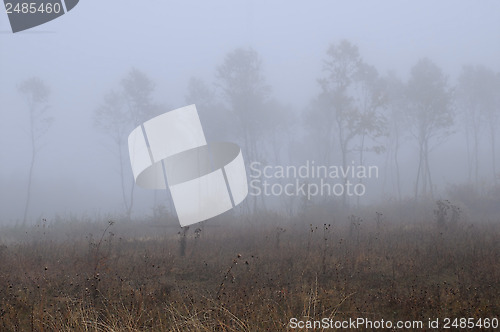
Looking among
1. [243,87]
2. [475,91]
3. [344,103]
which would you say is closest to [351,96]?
[344,103]

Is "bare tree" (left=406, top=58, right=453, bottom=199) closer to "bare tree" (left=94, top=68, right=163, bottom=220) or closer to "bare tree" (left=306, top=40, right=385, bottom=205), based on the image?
"bare tree" (left=306, top=40, right=385, bottom=205)

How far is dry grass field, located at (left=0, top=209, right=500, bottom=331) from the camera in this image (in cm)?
496

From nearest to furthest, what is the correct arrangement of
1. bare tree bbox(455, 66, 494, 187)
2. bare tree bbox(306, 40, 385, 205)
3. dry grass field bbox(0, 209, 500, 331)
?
dry grass field bbox(0, 209, 500, 331), bare tree bbox(306, 40, 385, 205), bare tree bbox(455, 66, 494, 187)

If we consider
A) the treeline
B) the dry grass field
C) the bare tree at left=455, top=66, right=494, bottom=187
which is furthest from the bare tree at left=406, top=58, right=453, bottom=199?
the dry grass field

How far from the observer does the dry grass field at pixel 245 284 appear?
496 cm

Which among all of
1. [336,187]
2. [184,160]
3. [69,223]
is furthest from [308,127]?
[69,223]

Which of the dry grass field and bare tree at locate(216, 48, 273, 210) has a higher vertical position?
bare tree at locate(216, 48, 273, 210)

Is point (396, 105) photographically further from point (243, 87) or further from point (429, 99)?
point (243, 87)

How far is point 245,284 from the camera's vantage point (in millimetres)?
6898

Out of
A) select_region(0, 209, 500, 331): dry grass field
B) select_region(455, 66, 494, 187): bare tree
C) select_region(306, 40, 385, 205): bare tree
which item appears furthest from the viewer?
select_region(455, 66, 494, 187): bare tree

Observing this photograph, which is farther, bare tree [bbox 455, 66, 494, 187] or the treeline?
bare tree [bbox 455, 66, 494, 187]

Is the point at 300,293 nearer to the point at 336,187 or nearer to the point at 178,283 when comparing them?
the point at 178,283

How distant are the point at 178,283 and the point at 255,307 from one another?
260 cm

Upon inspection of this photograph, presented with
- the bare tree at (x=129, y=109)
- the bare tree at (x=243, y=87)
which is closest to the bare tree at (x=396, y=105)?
the bare tree at (x=243, y=87)
